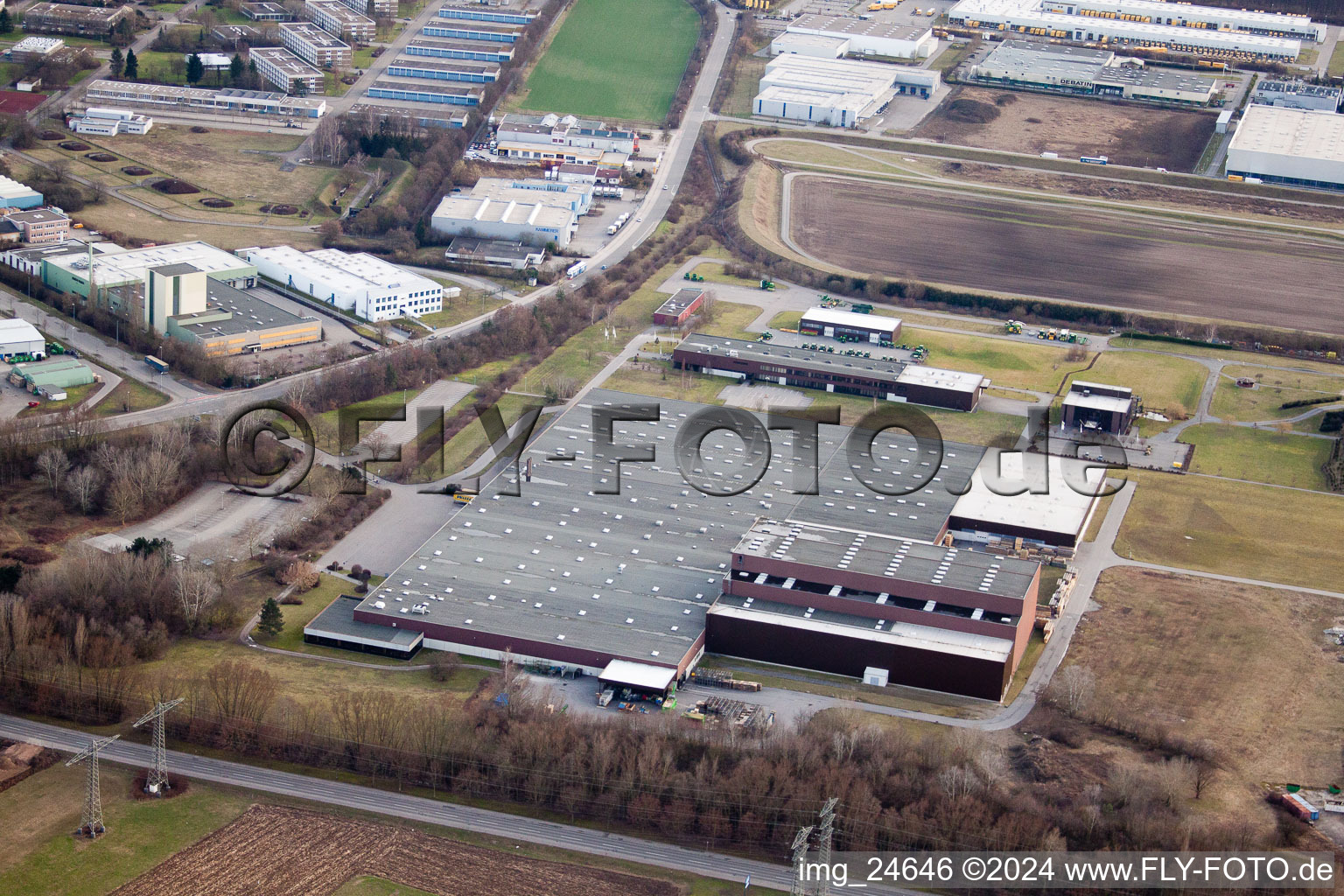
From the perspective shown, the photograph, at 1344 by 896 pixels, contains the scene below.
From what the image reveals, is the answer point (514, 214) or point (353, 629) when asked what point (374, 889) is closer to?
point (353, 629)

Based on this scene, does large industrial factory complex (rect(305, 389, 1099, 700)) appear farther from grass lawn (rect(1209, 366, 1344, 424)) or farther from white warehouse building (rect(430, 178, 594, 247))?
white warehouse building (rect(430, 178, 594, 247))

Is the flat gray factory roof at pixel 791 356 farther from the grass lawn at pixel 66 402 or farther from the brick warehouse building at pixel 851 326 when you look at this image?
the grass lawn at pixel 66 402

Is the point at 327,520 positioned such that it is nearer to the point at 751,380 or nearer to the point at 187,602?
the point at 187,602

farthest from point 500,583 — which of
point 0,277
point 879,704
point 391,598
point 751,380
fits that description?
point 0,277

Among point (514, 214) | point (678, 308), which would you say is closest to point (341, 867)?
point (678, 308)

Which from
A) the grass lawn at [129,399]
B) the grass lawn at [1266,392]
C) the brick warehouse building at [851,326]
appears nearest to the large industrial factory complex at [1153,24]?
the grass lawn at [1266,392]
